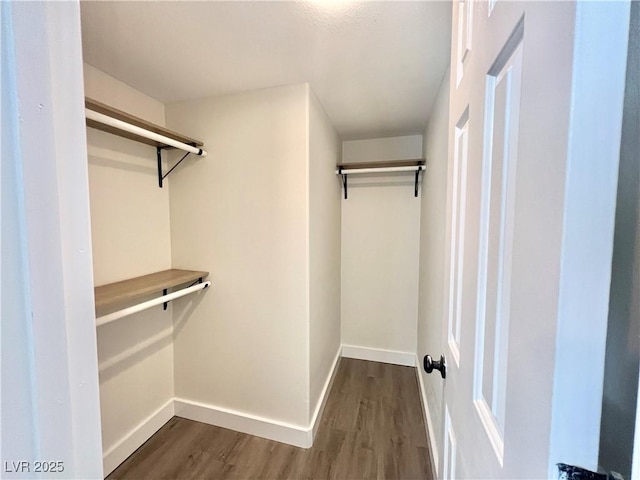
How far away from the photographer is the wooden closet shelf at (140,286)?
1.34 m

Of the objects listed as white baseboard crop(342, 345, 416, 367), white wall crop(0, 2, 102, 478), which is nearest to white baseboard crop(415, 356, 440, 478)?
white baseboard crop(342, 345, 416, 367)

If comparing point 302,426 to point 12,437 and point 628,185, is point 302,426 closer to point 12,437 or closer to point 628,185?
point 12,437

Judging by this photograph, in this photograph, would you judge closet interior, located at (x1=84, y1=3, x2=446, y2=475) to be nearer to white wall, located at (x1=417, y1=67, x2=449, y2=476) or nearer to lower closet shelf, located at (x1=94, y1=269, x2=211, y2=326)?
lower closet shelf, located at (x1=94, y1=269, x2=211, y2=326)

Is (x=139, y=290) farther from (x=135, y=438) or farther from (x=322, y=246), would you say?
(x=322, y=246)

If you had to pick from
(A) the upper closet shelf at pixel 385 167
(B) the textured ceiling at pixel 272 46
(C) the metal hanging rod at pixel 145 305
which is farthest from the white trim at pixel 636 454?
(A) the upper closet shelf at pixel 385 167

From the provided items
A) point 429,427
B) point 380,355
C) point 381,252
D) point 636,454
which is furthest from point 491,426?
point 380,355

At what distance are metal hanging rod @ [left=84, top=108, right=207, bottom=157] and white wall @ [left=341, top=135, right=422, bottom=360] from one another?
1623 millimetres

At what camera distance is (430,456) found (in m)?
1.73

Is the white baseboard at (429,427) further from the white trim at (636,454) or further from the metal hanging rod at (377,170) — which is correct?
the metal hanging rod at (377,170)

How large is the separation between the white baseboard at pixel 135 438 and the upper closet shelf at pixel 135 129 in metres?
1.59

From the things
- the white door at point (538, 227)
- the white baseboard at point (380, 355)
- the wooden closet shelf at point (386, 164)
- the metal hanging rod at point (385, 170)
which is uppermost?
the wooden closet shelf at point (386, 164)

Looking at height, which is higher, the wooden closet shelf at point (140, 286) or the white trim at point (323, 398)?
the wooden closet shelf at point (140, 286)

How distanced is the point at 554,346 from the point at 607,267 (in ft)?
0.34

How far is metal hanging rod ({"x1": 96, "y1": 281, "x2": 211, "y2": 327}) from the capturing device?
1318 mm
